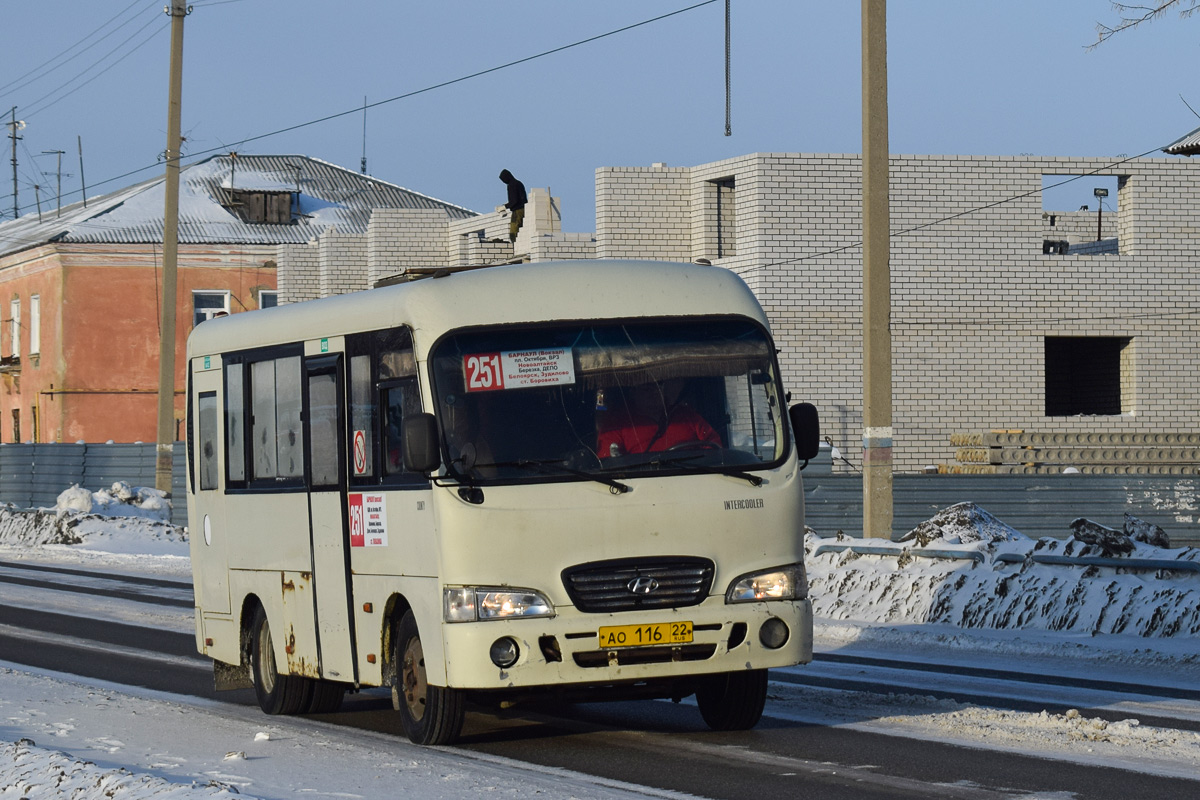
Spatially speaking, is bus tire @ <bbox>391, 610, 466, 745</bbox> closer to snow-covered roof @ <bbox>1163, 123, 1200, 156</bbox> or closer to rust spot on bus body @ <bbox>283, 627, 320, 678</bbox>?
rust spot on bus body @ <bbox>283, 627, 320, 678</bbox>

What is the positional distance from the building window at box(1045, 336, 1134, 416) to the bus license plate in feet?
68.3

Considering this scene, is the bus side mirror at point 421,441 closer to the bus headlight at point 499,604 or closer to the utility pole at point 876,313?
the bus headlight at point 499,604

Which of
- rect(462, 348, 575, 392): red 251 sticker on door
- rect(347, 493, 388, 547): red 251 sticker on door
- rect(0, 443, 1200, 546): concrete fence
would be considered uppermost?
rect(462, 348, 575, 392): red 251 sticker on door

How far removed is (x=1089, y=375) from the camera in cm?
3145

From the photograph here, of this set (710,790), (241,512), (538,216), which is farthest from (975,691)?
(538,216)

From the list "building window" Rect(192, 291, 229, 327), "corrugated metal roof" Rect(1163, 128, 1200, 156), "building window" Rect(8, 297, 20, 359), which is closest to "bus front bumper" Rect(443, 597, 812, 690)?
"corrugated metal roof" Rect(1163, 128, 1200, 156)

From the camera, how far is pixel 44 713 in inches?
457

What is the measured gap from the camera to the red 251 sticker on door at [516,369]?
9.84 m

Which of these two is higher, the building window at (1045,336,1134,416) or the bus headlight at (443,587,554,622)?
the building window at (1045,336,1134,416)

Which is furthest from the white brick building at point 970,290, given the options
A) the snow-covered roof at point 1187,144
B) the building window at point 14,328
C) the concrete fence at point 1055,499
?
the building window at point 14,328

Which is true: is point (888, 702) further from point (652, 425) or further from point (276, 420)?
point (276, 420)

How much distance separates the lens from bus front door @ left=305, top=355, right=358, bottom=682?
10938 millimetres

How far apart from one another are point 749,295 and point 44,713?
518cm

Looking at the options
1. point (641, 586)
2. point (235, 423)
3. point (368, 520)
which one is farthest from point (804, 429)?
point (235, 423)
